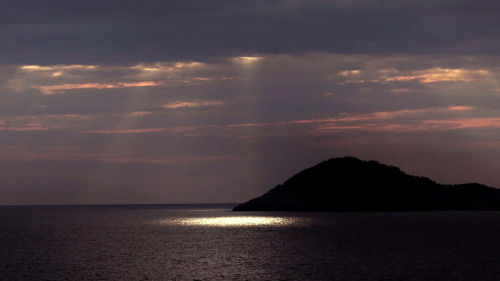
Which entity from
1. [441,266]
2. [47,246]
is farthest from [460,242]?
[47,246]

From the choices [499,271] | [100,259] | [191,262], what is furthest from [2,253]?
[499,271]

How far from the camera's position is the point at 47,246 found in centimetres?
9850

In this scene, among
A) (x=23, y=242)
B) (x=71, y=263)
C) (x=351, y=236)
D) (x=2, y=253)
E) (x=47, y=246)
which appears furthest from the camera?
(x=351, y=236)

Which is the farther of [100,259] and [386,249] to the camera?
[386,249]

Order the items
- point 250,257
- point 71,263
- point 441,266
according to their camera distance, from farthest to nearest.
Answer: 1. point 250,257
2. point 71,263
3. point 441,266

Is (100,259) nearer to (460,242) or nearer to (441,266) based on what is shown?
(441,266)

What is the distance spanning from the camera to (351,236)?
118m

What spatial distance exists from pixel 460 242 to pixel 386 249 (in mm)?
18445

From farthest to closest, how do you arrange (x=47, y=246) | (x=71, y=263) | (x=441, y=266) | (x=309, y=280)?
1. (x=47, y=246)
2. (x=71, y=263)
3. (x=441, y=266)
4. (x=309, y=280)

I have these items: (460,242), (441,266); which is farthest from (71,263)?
(460,242)

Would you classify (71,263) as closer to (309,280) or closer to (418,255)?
(309,280)

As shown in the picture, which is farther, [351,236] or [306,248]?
[351,236]

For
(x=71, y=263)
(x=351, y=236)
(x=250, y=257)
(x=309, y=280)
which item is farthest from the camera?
(x=351, y=236)

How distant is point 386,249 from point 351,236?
29.7 meters
